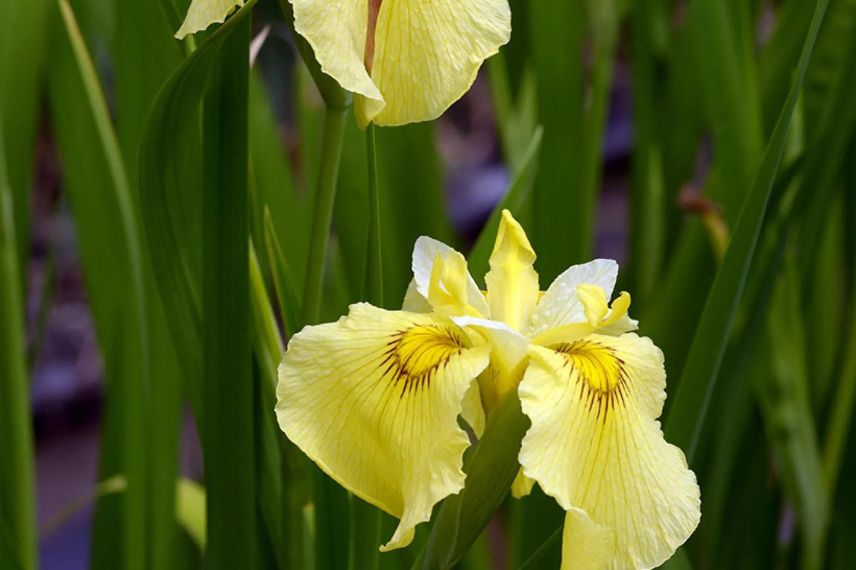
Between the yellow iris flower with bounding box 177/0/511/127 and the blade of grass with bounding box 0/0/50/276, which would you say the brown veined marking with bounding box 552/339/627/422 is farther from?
the blade of grass with bounding box 0/0/50/276

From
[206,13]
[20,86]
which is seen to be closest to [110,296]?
[20,86]

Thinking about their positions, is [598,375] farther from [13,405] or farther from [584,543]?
[13,405]

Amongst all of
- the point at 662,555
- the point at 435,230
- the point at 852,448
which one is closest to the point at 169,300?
the point at 662,555

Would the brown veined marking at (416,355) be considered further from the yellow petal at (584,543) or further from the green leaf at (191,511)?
the green leaf at (191,511)

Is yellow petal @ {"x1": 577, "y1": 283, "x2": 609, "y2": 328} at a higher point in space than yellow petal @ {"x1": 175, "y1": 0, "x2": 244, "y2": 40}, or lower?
lower

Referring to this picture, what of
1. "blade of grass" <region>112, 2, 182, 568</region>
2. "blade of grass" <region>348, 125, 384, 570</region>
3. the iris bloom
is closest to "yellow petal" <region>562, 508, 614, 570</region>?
the iris bloom

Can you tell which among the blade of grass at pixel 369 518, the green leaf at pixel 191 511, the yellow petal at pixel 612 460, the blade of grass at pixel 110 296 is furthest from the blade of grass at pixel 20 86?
the yellow petal at pixel 612 460

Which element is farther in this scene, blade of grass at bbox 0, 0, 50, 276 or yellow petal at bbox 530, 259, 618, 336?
blade of grass at bbox 0, 0, 50, 276
